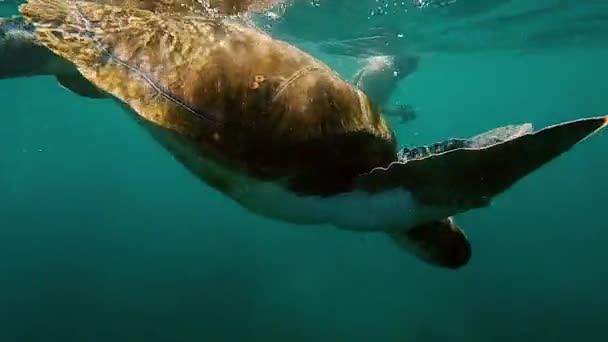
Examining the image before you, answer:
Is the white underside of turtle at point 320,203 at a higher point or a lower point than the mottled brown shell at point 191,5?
lower

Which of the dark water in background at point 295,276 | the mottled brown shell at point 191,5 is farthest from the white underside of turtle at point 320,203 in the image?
the dark water in background at point 295,276

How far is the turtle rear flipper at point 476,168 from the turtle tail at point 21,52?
2.49 m

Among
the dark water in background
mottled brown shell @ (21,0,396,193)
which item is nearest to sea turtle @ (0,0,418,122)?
mottled brown shell @ (21,0,396,193)

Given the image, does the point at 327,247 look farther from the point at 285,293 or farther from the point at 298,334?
the point at 298,334

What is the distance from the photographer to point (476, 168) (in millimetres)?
2025

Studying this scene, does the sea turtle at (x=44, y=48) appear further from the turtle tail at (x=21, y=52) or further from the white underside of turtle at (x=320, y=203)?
the white underside of turtle at (x=320, y=203)

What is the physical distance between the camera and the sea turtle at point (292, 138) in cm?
206

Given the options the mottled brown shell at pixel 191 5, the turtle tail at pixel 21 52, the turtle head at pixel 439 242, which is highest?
the mottled brown shell at pixel 191 5

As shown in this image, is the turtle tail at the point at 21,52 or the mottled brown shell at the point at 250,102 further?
the turtle tail at the point at 21,52

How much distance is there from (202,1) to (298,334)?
15.7 meters

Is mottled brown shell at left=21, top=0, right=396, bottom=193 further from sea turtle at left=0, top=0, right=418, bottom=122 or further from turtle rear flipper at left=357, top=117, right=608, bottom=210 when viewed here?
sea turtle at left=0, top=0, right=418, bottom=122

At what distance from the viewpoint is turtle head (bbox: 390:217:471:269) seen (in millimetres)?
2629

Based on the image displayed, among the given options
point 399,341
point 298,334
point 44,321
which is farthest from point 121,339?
point 399,341

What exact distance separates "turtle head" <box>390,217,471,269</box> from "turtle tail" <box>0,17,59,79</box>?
2.47 meters
